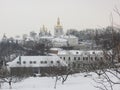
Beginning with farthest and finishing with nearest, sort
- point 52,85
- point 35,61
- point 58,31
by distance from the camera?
point 58,31
point 35,61
point 52,85

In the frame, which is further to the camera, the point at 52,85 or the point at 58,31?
the point at 58,31

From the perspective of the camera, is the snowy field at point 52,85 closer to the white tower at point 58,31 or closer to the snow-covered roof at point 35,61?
the snow-covered roof at point 35,61

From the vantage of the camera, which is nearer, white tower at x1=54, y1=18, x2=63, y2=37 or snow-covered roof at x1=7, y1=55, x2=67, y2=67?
snow-covered roof at x1=7, y1=55, x2=67, y2=67

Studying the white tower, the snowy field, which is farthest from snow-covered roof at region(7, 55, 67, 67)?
the white tower

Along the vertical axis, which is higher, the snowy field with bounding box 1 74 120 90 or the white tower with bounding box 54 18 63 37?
the white tower with bounding box 54 18 63 37

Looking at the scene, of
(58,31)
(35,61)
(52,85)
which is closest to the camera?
(52,85)

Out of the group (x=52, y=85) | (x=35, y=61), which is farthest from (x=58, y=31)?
(x=52, y=85)

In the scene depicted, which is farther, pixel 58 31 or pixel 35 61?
pixel 58 31

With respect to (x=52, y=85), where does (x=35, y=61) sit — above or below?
above

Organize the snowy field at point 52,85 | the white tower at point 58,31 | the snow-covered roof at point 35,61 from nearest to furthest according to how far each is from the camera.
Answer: the snowy field at point 52,85, the snow-covered roof at point 35,61, the white tower at point 58,31

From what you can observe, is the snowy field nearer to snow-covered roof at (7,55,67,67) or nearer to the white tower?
snow-covered roof at (7,55,67,67)

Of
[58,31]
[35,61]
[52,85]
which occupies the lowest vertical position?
[52,85]

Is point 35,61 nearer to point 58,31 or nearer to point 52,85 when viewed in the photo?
point 52,85

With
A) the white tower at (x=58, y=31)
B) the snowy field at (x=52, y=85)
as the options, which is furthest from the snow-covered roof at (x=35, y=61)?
the white tower at (x=58, y=31)
